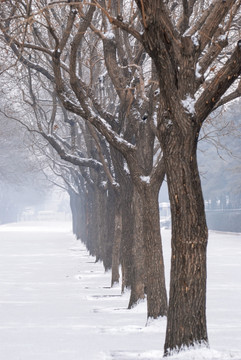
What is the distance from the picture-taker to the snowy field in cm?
994

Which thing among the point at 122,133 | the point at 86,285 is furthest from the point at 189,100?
the point at 86,285

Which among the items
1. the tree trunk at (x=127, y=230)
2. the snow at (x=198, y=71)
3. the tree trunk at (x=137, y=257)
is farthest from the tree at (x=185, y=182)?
the tree trunk at (x=127, y=230)

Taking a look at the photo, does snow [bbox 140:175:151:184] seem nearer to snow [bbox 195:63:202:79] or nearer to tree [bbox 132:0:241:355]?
snow [bbox 195:63:202:79]

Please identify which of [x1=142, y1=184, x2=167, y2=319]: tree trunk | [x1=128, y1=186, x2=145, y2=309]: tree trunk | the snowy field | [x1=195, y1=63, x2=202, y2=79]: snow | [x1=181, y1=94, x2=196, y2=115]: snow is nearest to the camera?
[x1=181, y1=94, x2=196, y2=115]: snow

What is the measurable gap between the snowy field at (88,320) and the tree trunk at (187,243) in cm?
34

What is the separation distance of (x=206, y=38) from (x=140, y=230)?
656 cm

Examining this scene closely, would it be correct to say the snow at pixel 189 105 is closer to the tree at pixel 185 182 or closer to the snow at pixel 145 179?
the tree at pixel 185 182

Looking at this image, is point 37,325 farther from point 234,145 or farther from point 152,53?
point 234,145

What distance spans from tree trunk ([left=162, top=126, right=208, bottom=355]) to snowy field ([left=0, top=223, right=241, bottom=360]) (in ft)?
1.13

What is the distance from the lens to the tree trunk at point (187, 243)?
895 cm

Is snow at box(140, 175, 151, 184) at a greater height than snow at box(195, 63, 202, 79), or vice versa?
snow at box(195, 63, 202, 79)

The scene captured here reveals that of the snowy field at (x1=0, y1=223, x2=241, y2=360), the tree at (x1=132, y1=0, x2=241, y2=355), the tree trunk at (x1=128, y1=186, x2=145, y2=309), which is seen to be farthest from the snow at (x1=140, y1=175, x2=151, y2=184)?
the tree at (x1=132, y1=0, x2=241, y2=355)

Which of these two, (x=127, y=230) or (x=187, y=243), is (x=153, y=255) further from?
(x=127, y=230)

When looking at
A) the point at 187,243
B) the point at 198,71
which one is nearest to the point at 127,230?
the point at 198,71
